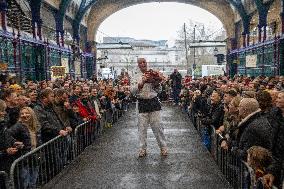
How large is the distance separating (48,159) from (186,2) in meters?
33.2

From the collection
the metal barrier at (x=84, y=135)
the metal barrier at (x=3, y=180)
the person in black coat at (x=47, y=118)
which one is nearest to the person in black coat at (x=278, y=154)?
the metal barrier at (x=3, y=180)

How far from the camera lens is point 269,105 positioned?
589 centimetres

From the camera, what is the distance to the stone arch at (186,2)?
38312 millimetres

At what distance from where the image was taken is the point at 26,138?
6.35 meters

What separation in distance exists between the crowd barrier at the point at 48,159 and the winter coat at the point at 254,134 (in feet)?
10.8

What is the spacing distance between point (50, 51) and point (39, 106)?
17688 millimetres

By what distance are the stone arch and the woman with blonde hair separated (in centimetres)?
3274

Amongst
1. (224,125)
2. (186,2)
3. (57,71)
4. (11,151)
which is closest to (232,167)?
(224,125)

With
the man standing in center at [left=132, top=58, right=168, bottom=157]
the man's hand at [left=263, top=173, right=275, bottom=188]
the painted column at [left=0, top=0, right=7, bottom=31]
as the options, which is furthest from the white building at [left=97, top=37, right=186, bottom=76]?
A: the man's hand at [left=263, top=173, right=275, bottom=188]

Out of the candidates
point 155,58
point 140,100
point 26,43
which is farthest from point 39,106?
point 155,58

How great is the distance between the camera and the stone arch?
126 feet

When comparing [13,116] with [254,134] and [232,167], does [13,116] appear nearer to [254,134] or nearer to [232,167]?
[232,167]

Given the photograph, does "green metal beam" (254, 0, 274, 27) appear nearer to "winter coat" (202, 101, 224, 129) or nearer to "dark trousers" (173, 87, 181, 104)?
"dark trousers" (173, 87, 181, 104)

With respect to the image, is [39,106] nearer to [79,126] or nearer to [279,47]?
[79,126]
